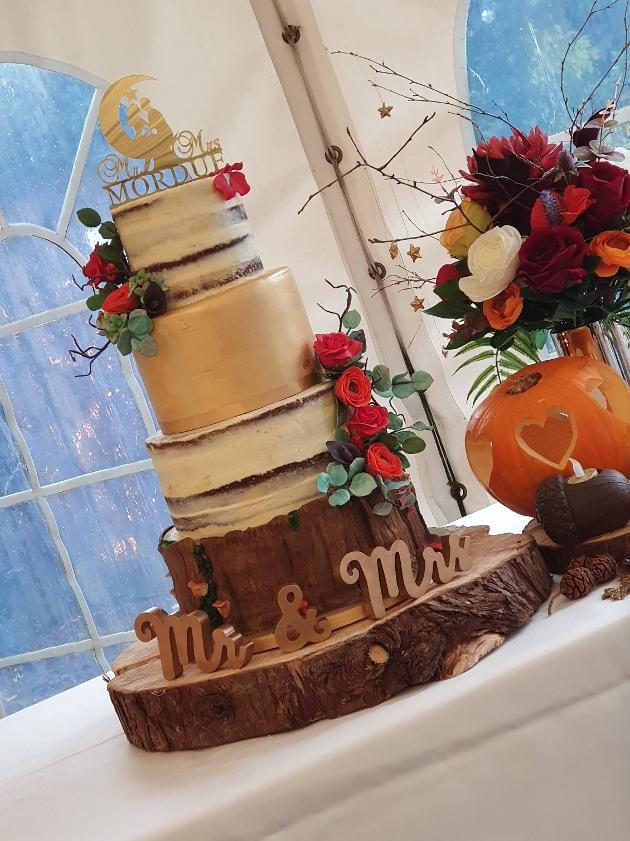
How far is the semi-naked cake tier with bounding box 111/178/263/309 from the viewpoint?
4.96 feet

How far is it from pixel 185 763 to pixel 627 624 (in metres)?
0.68

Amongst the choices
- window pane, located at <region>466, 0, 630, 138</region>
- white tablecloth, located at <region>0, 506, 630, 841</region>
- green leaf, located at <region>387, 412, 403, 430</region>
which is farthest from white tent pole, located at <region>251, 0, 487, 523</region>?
white tablecloth, located at <region>0, 506, 630, 841</region>

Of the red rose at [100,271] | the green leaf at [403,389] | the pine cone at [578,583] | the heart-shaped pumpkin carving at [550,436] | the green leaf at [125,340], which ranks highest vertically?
the red rose at [100,271]

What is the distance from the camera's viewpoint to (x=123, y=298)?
1.52 metres

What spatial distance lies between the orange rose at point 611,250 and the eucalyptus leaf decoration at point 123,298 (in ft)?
2.35

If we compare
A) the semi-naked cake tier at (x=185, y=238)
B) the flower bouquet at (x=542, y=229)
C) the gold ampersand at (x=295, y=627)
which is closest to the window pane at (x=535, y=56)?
the flower bouquet at (x=542, y=229)

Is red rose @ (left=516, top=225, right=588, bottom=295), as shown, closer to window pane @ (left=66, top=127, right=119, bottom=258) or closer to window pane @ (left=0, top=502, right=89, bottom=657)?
window pane @ (left=66, top=127, right=119, bottom=258)

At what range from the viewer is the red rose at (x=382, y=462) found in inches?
57.7

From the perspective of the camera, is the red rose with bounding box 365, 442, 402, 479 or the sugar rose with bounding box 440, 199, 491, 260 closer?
the red rose with bounding box 365, 442, 402, 479

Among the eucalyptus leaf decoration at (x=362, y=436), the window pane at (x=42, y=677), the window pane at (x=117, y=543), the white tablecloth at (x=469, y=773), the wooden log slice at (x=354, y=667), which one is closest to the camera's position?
the white tablecloth at (x=469, y=773)

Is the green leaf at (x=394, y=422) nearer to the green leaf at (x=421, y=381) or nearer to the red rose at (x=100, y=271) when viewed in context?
the green leaf at (x=421, y=381)

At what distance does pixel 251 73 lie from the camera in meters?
2.49

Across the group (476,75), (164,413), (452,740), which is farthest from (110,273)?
(476,75)

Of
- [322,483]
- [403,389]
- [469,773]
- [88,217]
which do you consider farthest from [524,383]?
[88,217]
